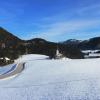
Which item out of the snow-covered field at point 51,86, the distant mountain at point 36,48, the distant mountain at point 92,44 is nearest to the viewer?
the snow-covered field at point 51,86

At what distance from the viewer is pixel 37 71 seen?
35500 millimetres

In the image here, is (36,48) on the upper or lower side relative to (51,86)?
upper

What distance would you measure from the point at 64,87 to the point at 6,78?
9.00 meters

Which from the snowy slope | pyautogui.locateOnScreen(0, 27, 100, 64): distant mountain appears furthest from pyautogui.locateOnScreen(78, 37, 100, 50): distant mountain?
the snowy slope

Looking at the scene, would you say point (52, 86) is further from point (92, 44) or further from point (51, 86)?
point (92, 44)

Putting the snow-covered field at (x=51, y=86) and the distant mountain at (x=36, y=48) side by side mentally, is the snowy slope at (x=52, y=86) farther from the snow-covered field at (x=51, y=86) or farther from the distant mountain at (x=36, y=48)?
the distant mountain at (x=36, y=48)

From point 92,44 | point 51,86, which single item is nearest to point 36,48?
point 92,44

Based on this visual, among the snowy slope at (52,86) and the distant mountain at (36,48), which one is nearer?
the snowy slope at (52,86)

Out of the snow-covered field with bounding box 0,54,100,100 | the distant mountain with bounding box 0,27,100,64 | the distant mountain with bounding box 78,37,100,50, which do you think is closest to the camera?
the snow-covered field with bounding box 0,54,100,100

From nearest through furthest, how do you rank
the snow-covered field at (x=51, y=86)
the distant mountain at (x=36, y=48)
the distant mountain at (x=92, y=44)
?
the snow-covered field at (x=51, y=86) < the distant mountain at (x=36, y=48) < the distant mountain at (x=92, y=44)

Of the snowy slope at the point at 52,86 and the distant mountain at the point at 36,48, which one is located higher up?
the distant mountain at the point at 36,48

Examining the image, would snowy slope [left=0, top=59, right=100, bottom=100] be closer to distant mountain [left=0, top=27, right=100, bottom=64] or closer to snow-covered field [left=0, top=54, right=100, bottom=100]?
snow-covered field [left=0, top=54, right=100, bottom=100]

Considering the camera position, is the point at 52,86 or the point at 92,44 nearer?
the point at 52,86

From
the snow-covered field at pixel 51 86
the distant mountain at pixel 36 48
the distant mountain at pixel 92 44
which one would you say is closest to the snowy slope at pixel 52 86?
the snow-covered field at pixel 51 86
